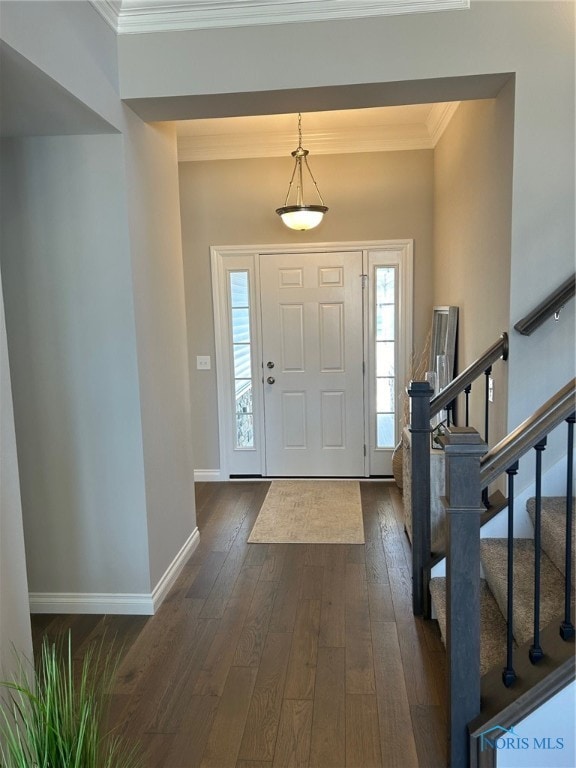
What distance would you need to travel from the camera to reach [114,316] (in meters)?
2.73

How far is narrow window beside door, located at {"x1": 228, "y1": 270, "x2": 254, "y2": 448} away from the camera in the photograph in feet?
16.2

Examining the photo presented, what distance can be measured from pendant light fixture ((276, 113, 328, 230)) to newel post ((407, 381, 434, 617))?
2066 mm

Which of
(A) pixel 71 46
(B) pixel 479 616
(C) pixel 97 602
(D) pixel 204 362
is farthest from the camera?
(D) pixel 204 362

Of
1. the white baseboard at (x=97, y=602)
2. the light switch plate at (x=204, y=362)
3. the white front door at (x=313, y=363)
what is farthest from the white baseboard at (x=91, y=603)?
the light switch plate at (x=204, y=362)

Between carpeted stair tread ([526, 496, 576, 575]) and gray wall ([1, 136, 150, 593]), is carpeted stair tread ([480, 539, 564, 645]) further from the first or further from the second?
gray wall ([1, 136, 150, 593])

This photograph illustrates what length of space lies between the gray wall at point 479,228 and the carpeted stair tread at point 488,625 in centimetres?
78

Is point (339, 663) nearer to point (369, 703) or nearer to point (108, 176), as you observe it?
point (369, 703)

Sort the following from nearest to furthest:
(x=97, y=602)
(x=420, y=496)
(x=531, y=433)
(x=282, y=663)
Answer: (x=531, y=433), (x=282, y=663), (x=420, y=496), (x=97, y=602)

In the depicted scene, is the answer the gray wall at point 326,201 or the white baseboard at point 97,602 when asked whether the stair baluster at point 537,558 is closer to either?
the white baseboard at point 97,602

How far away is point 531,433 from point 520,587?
900 mm

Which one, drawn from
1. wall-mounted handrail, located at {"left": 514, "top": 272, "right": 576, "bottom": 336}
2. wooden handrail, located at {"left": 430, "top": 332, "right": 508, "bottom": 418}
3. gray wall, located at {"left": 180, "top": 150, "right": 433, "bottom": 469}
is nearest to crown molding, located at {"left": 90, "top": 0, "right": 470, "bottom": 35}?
wall-mounted handrail, located at {"left": 514, "top": 272, "right": 576, "bottom": 336}

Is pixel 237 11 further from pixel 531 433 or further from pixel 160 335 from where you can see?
pixel 531 433

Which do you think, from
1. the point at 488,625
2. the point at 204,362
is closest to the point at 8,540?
the point at 488,625

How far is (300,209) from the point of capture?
4215 millimetres
